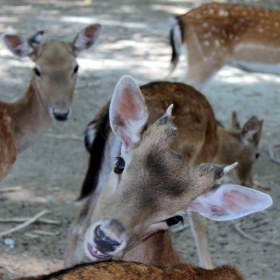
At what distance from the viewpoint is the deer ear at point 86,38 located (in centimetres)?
487

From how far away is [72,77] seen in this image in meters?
4.53

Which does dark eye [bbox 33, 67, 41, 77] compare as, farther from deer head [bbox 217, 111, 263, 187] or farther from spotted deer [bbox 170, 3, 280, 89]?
spotted deer [bbox 170, 3, 280, 89]

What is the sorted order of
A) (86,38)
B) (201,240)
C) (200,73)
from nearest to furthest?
(201,240) < (86,38) < (200,73)

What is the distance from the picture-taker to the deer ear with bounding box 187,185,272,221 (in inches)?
88.4

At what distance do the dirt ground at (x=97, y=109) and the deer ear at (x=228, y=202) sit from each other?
160cm

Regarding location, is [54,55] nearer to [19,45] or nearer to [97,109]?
[19,45]

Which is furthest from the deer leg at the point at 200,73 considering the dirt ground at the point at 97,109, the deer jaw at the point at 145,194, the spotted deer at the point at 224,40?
the deer jaw at the point at 145,194

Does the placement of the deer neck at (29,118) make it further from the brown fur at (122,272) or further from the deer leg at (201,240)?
the brown fur at (122,272)

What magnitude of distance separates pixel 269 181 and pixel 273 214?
0.61 m

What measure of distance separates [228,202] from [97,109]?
13.3 feet

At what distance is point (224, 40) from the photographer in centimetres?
604

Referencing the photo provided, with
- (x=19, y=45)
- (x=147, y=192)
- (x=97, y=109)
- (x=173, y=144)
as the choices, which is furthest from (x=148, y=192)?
(x=97, y=109)

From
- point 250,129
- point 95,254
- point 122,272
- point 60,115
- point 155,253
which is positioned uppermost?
point 122,272

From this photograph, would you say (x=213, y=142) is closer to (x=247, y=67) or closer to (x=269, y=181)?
(x=269, y=181)
